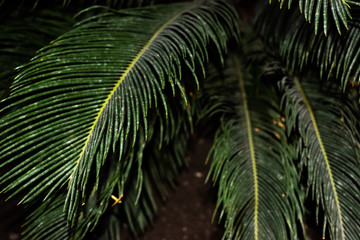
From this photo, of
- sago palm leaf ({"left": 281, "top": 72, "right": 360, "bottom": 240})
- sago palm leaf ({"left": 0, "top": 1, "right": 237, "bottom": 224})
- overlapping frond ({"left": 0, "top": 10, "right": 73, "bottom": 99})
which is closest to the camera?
sago palm leaf ({"left": 0, "top": 1, "right": 237, "bottom": 224})

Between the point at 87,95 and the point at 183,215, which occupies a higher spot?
the point at 87,95

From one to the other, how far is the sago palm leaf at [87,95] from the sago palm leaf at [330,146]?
37 cm

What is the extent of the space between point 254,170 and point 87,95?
0.57 meters

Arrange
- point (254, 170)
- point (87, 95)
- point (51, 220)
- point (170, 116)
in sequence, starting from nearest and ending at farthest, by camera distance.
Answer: point (87, 95) < point (51, 220) < point (254, 170) < point (170, 116)

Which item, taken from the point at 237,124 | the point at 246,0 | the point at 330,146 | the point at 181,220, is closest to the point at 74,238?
the point at 181,220

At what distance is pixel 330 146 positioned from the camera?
3.36ft

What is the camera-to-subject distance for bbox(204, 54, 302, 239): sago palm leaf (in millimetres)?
942

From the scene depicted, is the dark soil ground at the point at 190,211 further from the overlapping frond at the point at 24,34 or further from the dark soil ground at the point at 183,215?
the overlapping frond at the point at 24,34

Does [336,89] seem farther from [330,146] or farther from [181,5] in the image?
[181,5]

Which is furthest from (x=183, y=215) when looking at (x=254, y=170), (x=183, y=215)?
(x=254, y=170)

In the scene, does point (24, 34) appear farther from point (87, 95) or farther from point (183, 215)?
point (183, 215)

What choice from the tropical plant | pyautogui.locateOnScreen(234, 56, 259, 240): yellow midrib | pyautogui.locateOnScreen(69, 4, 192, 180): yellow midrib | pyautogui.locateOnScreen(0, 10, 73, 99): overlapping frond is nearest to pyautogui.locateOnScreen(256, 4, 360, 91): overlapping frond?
the tropical plant

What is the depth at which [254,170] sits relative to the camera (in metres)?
1.04

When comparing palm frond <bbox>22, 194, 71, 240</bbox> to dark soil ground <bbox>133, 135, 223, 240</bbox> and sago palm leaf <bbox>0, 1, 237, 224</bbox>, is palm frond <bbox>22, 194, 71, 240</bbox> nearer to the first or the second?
sago palm leaf <bbox>0, 1, 237, 224</bbox>
